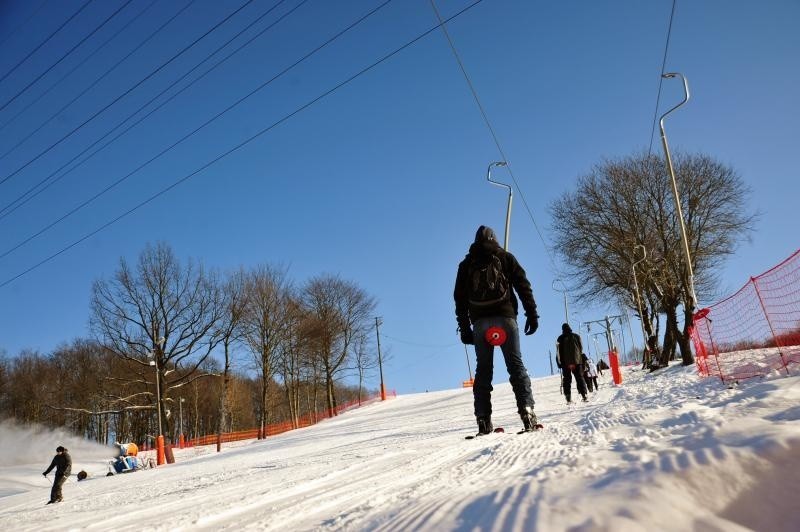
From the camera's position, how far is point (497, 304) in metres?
5.09

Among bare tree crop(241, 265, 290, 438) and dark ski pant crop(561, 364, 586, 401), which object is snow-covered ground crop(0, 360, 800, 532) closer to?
dark ski pant crop(561, 364, 586, 401)

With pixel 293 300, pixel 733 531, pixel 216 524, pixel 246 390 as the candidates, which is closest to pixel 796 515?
pixel 733 531

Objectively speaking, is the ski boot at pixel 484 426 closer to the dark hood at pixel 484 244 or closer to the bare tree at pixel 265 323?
the dark hood at pixel 484 244

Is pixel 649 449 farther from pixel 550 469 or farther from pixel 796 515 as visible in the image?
pixel 796 515

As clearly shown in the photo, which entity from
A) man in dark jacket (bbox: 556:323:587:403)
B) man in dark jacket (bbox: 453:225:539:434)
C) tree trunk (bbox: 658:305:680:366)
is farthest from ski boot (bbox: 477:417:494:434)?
tree trunk (bbox: 658:305:680:366)

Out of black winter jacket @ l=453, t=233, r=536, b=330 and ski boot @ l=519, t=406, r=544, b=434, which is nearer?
ski boot @ l=519, t=406, r=544, b=434

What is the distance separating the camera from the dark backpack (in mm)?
5109

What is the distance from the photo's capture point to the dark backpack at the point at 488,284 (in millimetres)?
5109

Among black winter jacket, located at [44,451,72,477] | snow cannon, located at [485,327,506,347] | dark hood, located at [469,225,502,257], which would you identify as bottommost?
black winter jacket, located at [44,451,72,477]

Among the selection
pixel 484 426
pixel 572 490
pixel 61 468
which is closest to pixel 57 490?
pixel 61 468

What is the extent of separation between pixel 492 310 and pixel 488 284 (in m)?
0.25

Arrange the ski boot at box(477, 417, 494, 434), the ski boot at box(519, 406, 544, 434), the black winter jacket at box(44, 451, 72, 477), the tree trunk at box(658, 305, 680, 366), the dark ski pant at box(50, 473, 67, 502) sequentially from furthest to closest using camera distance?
the tree trunk at box(658, 305, 680, 366)
the black winter jacket at box(44, 451, 72, 477)
the dark ski pant at box(50, 473, 67, 502)
the ski boot at box(477, 417, 494, 434)
the ski boot at box(519, 406, 544, 434)

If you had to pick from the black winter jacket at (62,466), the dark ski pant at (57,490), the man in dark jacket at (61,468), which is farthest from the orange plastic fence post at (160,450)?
the dark ski pant at (57,490)

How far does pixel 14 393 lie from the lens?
153ft
